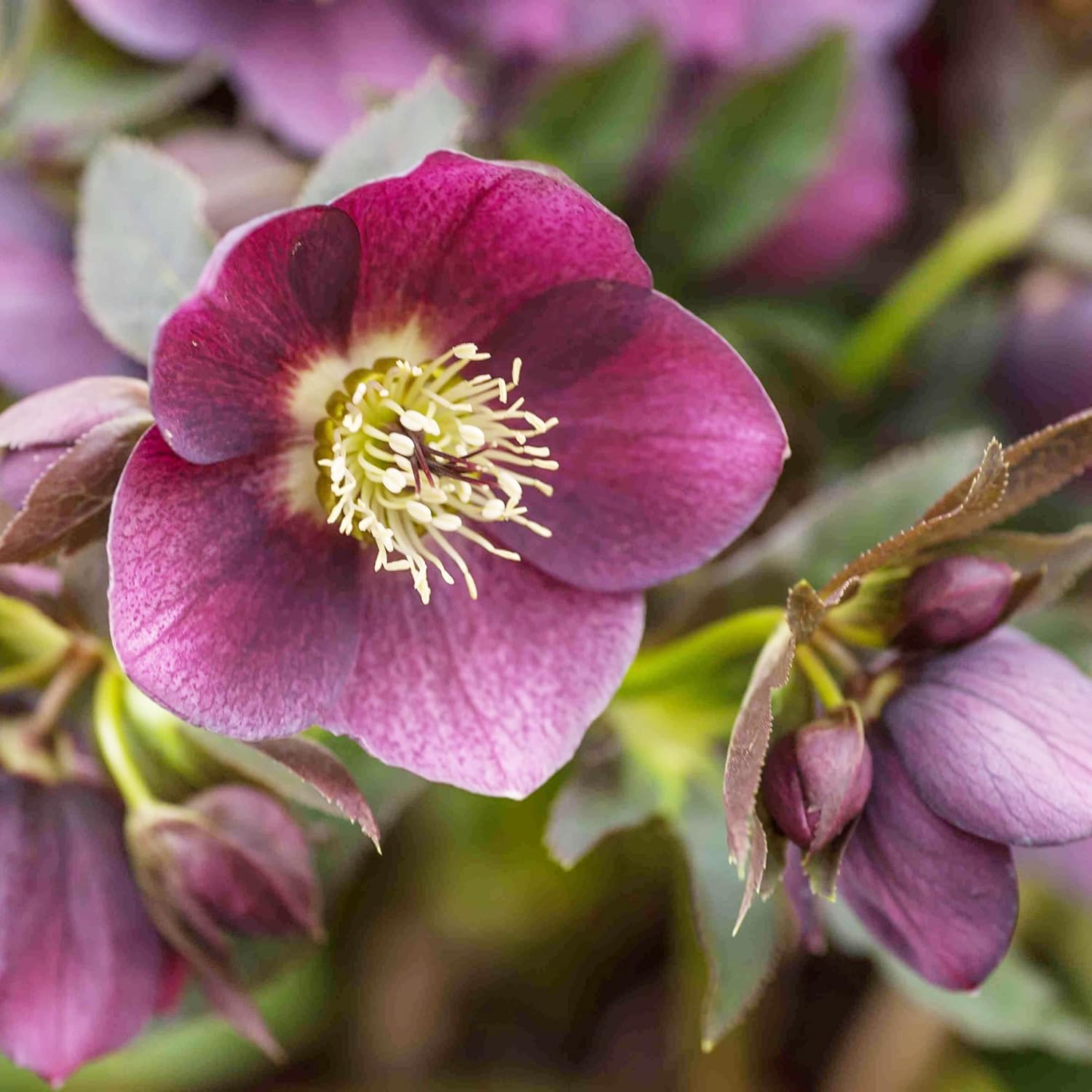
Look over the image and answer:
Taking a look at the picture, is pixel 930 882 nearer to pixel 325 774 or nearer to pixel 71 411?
pixel 325 774

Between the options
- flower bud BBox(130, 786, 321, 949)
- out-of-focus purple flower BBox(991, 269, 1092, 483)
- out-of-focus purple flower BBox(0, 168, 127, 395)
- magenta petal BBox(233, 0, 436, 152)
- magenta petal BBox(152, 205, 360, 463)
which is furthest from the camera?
out-of-focus purple flower BBox(991, 269, 1092, 483)

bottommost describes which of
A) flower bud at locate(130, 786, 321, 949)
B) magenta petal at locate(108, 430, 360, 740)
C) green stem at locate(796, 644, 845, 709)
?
flower bud at locate(130, 786, 321, 949)

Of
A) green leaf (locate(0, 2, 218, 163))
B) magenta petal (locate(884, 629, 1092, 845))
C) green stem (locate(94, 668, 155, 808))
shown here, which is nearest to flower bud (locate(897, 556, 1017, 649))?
magenta petal (locate(884, 629, 1092, 845))

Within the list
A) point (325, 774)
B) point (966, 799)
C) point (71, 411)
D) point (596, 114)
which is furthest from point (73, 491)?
point (596, 114)

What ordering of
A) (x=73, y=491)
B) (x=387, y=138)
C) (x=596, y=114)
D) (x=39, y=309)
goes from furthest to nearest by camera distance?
(x=596, y=114) → (x=39, y=309) → (x=387, y=138) → (x=73, y=491)

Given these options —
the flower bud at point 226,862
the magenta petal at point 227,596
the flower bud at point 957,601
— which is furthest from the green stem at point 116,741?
the flower bud at point 957,601

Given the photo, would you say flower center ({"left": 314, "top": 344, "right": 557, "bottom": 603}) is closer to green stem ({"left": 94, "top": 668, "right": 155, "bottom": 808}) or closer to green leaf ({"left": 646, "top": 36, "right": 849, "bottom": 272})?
green stem ({"left": 94, "top": 668, "right": 155, "bottom": 808})
